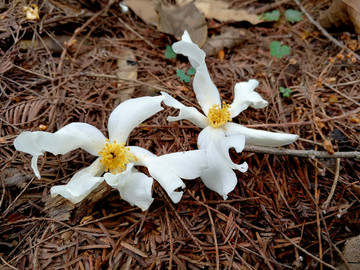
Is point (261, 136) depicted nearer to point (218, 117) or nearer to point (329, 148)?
point (218, 117)

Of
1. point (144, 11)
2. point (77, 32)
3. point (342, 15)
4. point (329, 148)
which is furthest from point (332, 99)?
point (77, 32)

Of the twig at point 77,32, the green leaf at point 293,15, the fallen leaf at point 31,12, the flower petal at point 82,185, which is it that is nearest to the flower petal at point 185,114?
the flower petal at point 82,185

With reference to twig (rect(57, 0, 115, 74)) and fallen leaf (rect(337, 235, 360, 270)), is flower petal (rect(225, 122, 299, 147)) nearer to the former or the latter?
fallen leaf (rect(337, 235, 360, 270))

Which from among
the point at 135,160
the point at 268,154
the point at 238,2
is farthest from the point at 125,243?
the point at 238,2

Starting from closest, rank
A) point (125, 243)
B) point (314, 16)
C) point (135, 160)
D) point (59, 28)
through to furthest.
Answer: point (125, 243) → point (135, 160) → point (59, 28) → point (314, 16)

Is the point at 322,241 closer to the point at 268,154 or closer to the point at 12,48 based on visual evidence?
the point at 268,154

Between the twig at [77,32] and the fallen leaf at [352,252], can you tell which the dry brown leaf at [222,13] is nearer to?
the twig at [77,32]

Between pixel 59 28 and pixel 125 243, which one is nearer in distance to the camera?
pixel 125 243
